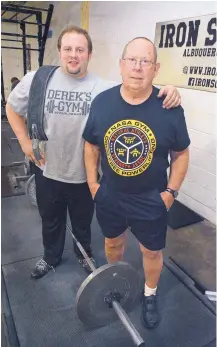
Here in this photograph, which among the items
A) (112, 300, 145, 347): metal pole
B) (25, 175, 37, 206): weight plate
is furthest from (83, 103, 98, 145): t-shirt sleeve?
(25, 175, 37, 206): weight plate

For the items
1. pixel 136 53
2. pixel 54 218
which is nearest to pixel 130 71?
pixel 136 53

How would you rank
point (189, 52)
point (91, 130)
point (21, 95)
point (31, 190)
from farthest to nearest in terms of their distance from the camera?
1. point (31, 190)
2. point (189, 52)
3. point (21, 95)
4. point (91, 130)

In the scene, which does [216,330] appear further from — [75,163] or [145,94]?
[145,94]

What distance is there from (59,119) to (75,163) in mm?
243

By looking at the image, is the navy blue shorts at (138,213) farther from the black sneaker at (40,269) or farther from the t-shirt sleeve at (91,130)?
the black sneaker at (40,269)

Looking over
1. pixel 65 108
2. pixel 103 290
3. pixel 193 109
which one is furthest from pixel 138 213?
pixel 193 109

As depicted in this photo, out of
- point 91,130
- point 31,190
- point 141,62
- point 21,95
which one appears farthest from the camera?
point 31,190

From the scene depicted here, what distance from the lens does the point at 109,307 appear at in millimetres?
1399

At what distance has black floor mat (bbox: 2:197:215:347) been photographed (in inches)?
57.7

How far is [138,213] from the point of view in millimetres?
1335

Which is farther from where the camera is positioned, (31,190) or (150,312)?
(31,190)

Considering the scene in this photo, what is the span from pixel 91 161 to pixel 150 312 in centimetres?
90

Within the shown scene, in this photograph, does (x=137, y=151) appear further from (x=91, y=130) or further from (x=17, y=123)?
(x=17, y=123)

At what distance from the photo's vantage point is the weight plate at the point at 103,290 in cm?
128
